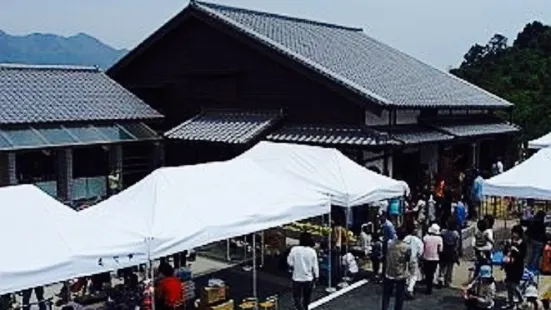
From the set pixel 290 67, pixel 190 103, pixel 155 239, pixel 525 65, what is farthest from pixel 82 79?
pixel 525 65

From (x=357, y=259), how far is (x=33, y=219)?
24.8 ft

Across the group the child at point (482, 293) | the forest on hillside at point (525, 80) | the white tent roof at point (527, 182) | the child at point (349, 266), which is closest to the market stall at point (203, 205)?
the child at point (349, 266)

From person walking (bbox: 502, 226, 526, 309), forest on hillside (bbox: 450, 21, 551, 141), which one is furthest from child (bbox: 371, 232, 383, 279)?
forest on hillside (bbox: 450, 21, 551, 141)

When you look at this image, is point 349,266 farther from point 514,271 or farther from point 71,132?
point 71,132

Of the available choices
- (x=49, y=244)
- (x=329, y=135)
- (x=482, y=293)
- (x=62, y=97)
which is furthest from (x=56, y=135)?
(x=482, y=293)

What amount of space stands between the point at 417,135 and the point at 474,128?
476 centimetres

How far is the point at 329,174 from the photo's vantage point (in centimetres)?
1255

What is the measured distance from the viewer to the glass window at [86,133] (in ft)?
60.1

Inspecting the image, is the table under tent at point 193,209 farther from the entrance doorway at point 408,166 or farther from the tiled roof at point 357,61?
the entrance doorway at point 408,166

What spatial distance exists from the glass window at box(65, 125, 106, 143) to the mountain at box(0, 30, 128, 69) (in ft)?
119

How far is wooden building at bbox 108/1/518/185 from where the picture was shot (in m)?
17.5

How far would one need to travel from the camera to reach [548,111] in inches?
1182

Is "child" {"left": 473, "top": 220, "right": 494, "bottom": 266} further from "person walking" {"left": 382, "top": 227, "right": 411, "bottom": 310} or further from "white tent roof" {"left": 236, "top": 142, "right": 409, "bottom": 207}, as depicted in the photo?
"white tent roof" {"left": 236, "top": 142, "right": 409, "bottom": 207}

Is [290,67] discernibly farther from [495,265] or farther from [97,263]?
[97,263]
